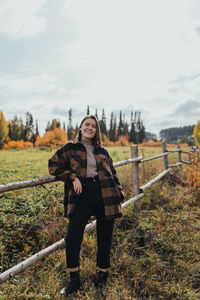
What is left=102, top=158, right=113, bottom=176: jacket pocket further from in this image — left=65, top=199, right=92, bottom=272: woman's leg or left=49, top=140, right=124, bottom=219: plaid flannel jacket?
left=65, top=199, right=92, bottom=272: woman's leg

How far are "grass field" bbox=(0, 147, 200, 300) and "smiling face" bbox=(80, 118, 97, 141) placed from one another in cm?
102

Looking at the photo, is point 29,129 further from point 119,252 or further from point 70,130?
point 119,252

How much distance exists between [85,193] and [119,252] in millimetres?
1382

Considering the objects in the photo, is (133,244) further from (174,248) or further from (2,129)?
(2,129)

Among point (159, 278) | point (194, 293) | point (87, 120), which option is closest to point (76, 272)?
point (159, 278)

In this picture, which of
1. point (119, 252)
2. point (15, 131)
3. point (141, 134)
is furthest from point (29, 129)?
point (119, 252)

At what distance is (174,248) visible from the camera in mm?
3250

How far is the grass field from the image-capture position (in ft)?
7.68

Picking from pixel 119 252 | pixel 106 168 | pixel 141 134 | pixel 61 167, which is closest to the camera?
pixel 61 167

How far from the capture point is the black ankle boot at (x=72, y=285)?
7.16ft

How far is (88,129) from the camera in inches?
91.9

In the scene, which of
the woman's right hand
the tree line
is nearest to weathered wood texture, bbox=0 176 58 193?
the woman's right hand

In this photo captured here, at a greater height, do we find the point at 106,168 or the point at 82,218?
the point at 106,168

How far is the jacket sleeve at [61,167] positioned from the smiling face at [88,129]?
296 millimetres
